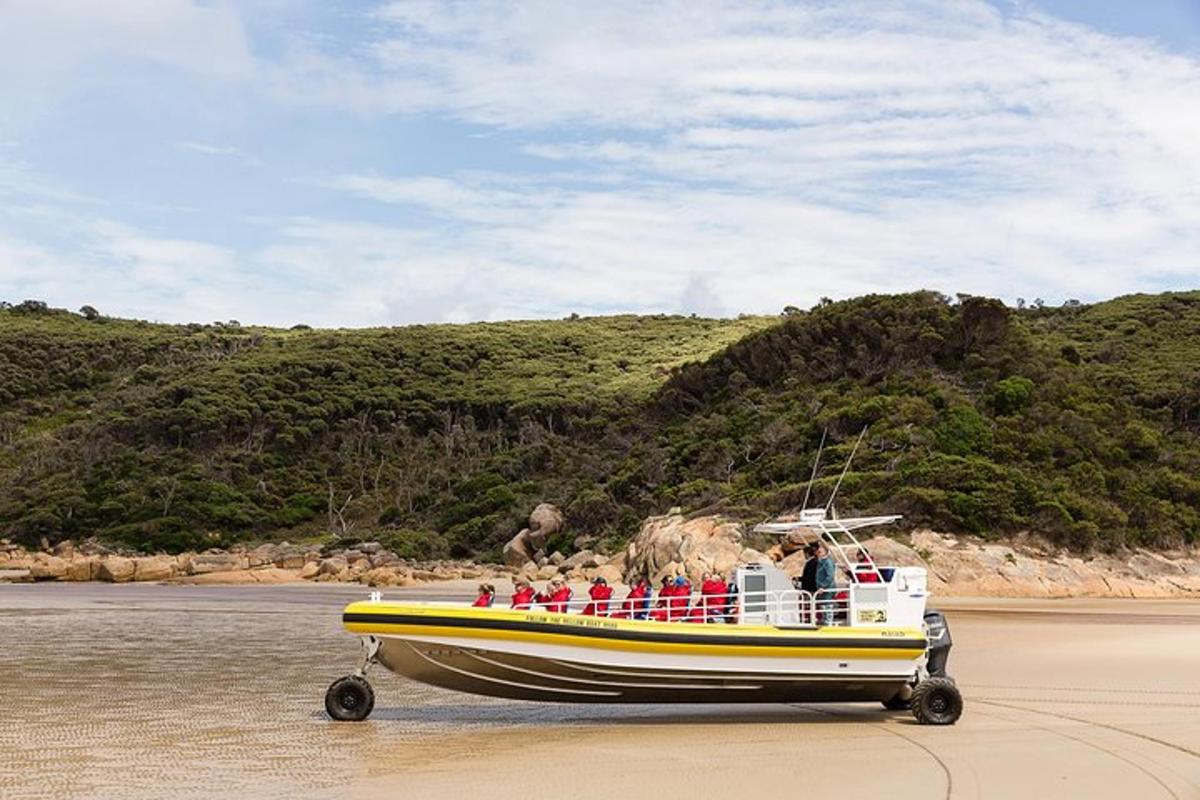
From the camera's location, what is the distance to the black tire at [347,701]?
49.6 ft

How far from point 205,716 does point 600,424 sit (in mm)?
58038

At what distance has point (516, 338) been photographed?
10200 cm

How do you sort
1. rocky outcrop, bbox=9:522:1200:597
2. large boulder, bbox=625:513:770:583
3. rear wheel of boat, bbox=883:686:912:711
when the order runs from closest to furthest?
A: rear wheel of boat, bbox=883:686:912:711 → large boulder, bbox=625:513:770:583 → rocky outcrop, bbox=9:522:1200:597

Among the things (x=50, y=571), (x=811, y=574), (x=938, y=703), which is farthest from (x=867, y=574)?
(x=50, y=571)

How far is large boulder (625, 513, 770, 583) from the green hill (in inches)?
99.7

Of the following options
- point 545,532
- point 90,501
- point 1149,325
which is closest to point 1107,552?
point 545,532

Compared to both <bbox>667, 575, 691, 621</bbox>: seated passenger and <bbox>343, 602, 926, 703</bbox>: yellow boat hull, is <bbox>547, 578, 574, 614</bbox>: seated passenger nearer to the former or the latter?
<bbox>343, 602, 926, 703</bbox>: yellow boat hull

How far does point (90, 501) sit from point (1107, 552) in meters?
52.1

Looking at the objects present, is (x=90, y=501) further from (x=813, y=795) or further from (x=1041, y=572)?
(x=813, y=795)

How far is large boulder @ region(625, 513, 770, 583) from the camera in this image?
33.3 metres

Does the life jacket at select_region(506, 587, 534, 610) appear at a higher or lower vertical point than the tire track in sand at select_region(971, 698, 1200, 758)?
higher

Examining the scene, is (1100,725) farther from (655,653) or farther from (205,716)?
(205,716)

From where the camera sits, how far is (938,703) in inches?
574

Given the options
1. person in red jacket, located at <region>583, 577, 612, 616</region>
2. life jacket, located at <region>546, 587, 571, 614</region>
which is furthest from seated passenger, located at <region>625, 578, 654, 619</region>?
life jacket, located at <region>546, 587, 571, 614</region>
